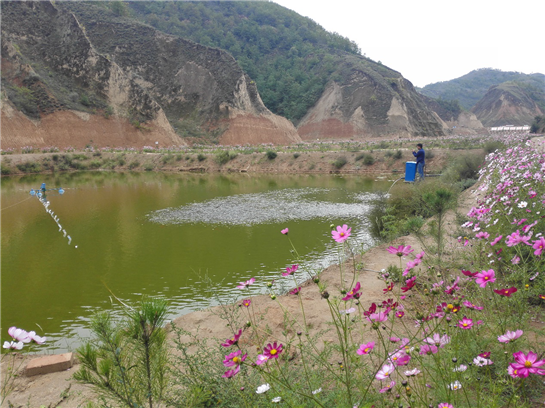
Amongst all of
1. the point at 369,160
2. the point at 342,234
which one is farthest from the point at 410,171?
the point at 369,160

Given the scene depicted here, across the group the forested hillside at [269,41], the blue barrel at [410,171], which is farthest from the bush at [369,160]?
the forested hillside at [269,41]

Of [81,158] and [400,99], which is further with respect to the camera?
[400,99]

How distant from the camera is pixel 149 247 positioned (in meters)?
11.1

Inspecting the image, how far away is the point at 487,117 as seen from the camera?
369 feet

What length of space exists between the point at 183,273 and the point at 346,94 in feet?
234

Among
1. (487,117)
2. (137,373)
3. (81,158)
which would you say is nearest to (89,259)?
(137,373)

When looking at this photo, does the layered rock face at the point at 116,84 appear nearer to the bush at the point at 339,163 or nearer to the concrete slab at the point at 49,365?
the bush at the point at 339,163

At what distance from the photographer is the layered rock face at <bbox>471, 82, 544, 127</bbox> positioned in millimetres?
105250

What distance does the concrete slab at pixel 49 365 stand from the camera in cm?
461

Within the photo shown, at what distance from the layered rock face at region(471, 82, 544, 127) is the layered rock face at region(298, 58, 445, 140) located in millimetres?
41809

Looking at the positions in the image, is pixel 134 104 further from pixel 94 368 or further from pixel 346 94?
pixel 94 368

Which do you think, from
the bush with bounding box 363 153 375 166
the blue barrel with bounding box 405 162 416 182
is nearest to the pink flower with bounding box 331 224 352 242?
the blue barrel with bounding box 405 162 416 182

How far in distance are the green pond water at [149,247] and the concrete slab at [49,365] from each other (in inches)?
13.7

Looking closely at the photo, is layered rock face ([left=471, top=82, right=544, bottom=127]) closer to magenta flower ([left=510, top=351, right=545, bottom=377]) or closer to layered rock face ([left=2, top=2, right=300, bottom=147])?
layered rock face ([left=2, top=2, right=300, bottom=147])
